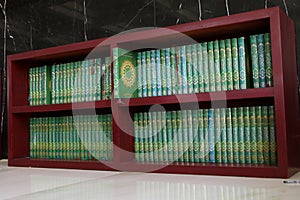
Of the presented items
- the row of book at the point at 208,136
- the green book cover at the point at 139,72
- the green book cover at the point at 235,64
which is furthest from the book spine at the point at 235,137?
the green book cover at the point at 139,72

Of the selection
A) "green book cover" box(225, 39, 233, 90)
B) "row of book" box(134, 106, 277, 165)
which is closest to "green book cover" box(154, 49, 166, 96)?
"row of book" box(134, 106, 277, 165)

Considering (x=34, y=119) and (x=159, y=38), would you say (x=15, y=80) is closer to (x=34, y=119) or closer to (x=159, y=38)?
(x=34, y=119)

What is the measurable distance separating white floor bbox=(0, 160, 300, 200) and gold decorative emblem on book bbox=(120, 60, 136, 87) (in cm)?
42

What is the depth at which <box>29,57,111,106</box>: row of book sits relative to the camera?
188 centimetres

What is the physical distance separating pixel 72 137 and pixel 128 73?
0.50m

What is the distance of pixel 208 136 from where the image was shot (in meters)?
1.60

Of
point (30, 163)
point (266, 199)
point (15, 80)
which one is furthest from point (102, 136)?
point (266, 199)

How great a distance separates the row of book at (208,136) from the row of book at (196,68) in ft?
0.36

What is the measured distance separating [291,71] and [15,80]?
1.50m

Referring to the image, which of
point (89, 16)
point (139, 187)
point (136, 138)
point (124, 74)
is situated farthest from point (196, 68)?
point (89, 16)

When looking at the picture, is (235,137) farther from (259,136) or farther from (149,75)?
(149,75)

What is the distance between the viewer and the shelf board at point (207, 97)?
4.63ft

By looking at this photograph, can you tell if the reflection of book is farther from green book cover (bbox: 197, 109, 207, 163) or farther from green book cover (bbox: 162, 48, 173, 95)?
green book cover (bbox: 197, 109, 207, 163)

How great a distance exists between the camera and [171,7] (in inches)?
77.4
